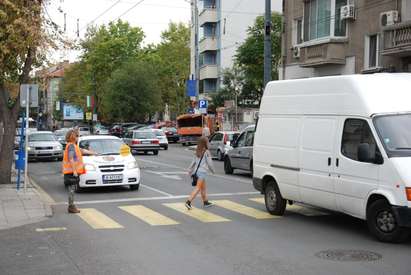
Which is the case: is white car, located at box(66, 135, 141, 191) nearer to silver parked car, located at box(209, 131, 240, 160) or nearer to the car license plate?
the car license plate

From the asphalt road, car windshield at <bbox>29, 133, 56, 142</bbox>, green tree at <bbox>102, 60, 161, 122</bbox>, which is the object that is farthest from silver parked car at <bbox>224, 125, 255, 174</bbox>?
green tree at <bbox>102, 60, 161, 122</bbox>

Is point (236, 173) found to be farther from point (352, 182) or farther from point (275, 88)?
point (352, 182)

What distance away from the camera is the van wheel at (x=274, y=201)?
39.1 feet

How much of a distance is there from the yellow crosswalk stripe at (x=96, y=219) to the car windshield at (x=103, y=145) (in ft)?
12.7

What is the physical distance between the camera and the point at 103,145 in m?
17.2

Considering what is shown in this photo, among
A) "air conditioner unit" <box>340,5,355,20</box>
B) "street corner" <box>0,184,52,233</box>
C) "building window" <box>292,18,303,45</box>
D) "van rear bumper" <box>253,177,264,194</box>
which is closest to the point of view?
"street corner" <box>0,184,52,233</box>

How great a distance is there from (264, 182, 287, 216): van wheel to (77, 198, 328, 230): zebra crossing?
144mm

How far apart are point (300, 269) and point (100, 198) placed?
858 centimetres

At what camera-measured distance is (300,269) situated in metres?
7.50

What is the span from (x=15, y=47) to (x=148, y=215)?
6.15 metres

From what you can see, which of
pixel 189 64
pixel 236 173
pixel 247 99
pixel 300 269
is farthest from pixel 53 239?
pixel 189 64

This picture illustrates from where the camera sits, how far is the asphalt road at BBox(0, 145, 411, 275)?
25.2 feet

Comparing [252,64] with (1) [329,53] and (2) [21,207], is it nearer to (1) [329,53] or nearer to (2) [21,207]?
(1) [329,53]

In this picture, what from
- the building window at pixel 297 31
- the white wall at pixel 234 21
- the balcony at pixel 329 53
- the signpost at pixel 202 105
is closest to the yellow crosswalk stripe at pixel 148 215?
the balcony at pixel 329 53
